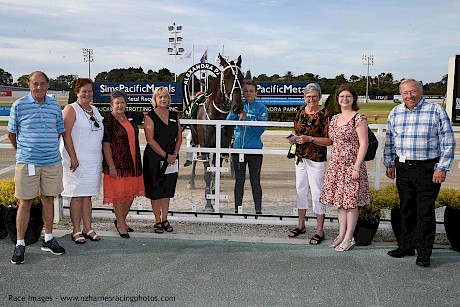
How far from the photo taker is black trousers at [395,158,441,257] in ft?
13.4

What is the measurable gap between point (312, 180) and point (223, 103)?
2.07 m

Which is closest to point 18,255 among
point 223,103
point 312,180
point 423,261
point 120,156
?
point 120,156

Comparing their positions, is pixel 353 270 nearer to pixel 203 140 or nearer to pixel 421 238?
pixel 421 238

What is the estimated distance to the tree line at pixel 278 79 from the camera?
5406cm

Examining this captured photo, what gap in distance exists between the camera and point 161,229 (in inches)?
199

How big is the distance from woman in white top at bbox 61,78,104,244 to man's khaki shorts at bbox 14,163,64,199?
0.83 ft

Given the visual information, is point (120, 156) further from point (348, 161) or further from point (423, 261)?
point (423, 261)

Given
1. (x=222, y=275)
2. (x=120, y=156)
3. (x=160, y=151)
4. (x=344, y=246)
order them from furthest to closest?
(x=160, y=151) < (x=120, y=156) < (x=344, y=246) < (x=222, y=275)

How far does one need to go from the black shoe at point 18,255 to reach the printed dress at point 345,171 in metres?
2.94

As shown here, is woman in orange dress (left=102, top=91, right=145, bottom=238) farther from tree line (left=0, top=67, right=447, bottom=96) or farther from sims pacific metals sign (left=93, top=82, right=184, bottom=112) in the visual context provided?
tree line (left=0, top=67, right=447, bottom=96)

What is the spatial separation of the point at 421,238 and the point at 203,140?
3352 millimetres

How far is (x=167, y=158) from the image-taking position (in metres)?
4.90

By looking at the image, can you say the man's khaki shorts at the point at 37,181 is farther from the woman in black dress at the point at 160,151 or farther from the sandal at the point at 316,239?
the sandal at the point at 316,239

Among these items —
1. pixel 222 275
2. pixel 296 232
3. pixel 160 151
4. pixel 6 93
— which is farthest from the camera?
pixel 6 93
